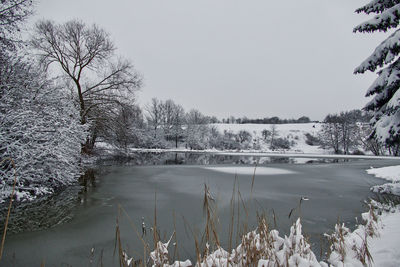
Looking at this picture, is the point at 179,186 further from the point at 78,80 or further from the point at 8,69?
the point at 78,80

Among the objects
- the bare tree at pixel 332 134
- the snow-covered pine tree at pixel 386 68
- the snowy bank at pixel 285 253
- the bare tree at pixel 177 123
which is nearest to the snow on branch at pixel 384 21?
the snow-covered pine tree at pixel 386 68

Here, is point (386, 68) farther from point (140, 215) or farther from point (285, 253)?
point (140, 215)

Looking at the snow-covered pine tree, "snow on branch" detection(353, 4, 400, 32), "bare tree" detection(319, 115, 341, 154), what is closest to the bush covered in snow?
the snow-covered pine tree

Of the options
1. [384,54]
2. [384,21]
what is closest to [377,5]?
[384,21]

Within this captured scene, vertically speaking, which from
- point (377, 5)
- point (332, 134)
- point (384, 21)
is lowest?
point (332, 134)

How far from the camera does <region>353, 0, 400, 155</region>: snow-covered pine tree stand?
245 inches

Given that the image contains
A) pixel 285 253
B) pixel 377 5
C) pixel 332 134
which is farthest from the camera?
pixel 332 134

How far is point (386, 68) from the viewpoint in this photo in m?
7.13

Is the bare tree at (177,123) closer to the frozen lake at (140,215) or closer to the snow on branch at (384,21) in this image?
the frozen lake at (140,215)

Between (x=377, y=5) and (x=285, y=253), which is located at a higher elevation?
(x=377, y=5)

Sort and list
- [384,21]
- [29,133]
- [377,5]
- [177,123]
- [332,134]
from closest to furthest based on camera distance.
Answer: [29,133]
[384,21]
[377,5]
[332,134]
[177,123]

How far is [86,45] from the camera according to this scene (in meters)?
17.0

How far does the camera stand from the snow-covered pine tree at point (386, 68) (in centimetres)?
623

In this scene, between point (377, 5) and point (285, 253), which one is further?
point (377, 5)
